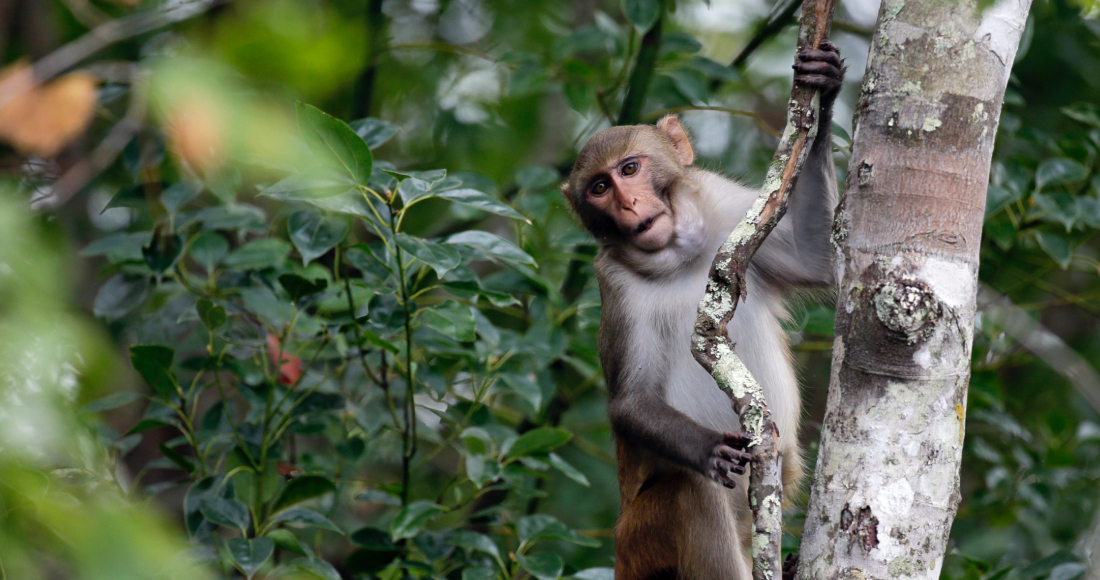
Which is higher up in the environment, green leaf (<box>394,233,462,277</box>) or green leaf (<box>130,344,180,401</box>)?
green leaf (<box>394,233,462,277</box>)

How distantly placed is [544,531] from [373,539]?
835 millimetres

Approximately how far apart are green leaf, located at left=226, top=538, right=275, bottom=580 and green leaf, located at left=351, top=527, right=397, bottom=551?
1.75 ft

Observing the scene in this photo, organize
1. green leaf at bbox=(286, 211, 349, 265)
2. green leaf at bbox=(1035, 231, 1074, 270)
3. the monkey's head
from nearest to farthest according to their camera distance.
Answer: green leaf at bbox=(286, 211, 349, 265) < the monkey's head < green leaf at bbox=(1035, 231, 1074, 270)

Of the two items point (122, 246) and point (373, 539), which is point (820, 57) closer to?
point (373, 539)

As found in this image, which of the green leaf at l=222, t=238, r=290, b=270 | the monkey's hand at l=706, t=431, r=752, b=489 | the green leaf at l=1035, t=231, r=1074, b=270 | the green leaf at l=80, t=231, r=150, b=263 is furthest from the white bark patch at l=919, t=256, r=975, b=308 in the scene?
the green leaf at l=80, t=231, r=150, b=263

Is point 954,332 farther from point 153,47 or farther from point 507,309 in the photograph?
point 153,47

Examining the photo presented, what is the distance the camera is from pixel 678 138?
15.6ft

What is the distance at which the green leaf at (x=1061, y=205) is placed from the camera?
15.4 ft

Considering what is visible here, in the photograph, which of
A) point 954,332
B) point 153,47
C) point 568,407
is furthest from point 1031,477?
point 153,47

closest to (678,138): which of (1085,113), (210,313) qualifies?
(1085,113)

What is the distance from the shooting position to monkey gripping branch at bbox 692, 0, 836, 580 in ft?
8.38

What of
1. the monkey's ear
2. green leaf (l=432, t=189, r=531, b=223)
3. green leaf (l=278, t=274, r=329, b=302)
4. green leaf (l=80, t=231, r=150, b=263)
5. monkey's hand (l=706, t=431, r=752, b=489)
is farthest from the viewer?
the monkey's ear

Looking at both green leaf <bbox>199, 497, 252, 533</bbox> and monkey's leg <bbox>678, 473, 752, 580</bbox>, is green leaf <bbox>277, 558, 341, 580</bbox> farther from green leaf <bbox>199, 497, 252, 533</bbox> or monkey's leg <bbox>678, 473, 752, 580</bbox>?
monkey's leg <bbox>678, 473, 752, 580</bbox>

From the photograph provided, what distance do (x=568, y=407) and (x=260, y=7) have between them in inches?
175
